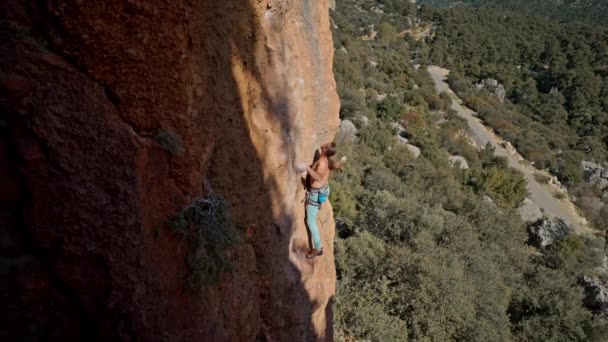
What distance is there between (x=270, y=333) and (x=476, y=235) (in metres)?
14.5

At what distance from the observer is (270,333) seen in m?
5.25

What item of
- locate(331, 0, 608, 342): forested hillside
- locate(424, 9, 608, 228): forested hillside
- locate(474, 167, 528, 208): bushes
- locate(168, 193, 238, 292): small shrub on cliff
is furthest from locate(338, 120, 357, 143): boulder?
locate(424, 9, 608, 228): forested hillside

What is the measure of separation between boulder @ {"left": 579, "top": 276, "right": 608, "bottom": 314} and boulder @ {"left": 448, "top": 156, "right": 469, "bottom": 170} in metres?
11.6

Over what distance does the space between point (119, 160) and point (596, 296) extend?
19648 mm

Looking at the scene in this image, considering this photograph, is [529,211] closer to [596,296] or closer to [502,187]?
[502,187]

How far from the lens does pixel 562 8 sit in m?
83.5

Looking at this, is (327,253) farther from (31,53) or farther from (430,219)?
(430,219)

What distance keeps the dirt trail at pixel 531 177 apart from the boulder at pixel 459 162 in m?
5.04

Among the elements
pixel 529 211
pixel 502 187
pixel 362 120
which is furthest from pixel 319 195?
pixel 529 211

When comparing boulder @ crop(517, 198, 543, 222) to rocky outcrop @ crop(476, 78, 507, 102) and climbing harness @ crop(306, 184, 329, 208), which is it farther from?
rocky outcrop @ crop(476, 78, 507, 102)

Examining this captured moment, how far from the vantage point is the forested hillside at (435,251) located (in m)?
11.8

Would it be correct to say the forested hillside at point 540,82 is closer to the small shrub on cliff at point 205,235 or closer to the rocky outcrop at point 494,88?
the rocky outcrop at point 494,88

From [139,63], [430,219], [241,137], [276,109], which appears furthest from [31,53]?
[430,219]

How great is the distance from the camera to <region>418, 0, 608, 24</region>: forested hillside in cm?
7650
